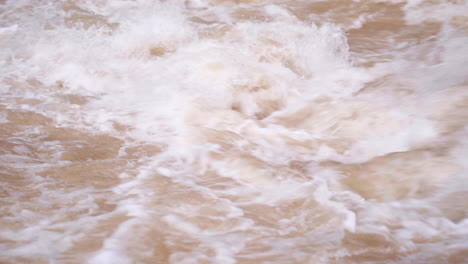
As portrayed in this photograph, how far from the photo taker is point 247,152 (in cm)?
296

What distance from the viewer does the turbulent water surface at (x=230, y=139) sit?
2049mm

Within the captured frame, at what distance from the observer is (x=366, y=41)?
16.3 ft

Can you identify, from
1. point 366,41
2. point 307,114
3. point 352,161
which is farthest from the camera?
point 366,41

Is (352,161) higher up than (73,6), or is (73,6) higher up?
(73,6)

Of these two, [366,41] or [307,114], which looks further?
[366,41]

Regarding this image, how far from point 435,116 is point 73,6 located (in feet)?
14.3

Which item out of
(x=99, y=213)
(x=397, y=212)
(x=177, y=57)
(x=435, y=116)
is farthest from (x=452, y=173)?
(x=177, y=57)

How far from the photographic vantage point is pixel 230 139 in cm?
310

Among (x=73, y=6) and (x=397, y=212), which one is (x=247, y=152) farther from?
(x=73, y=6)

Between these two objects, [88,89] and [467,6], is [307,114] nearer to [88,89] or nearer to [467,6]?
[88,89]

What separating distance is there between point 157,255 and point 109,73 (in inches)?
94.8

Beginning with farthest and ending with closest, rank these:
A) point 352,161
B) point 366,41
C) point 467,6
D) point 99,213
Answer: point 467,6
point 366,41
point 352,161
point 99,213

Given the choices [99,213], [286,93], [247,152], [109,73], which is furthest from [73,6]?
[99,213]

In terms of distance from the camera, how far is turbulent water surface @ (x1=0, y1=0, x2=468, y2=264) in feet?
6.72
